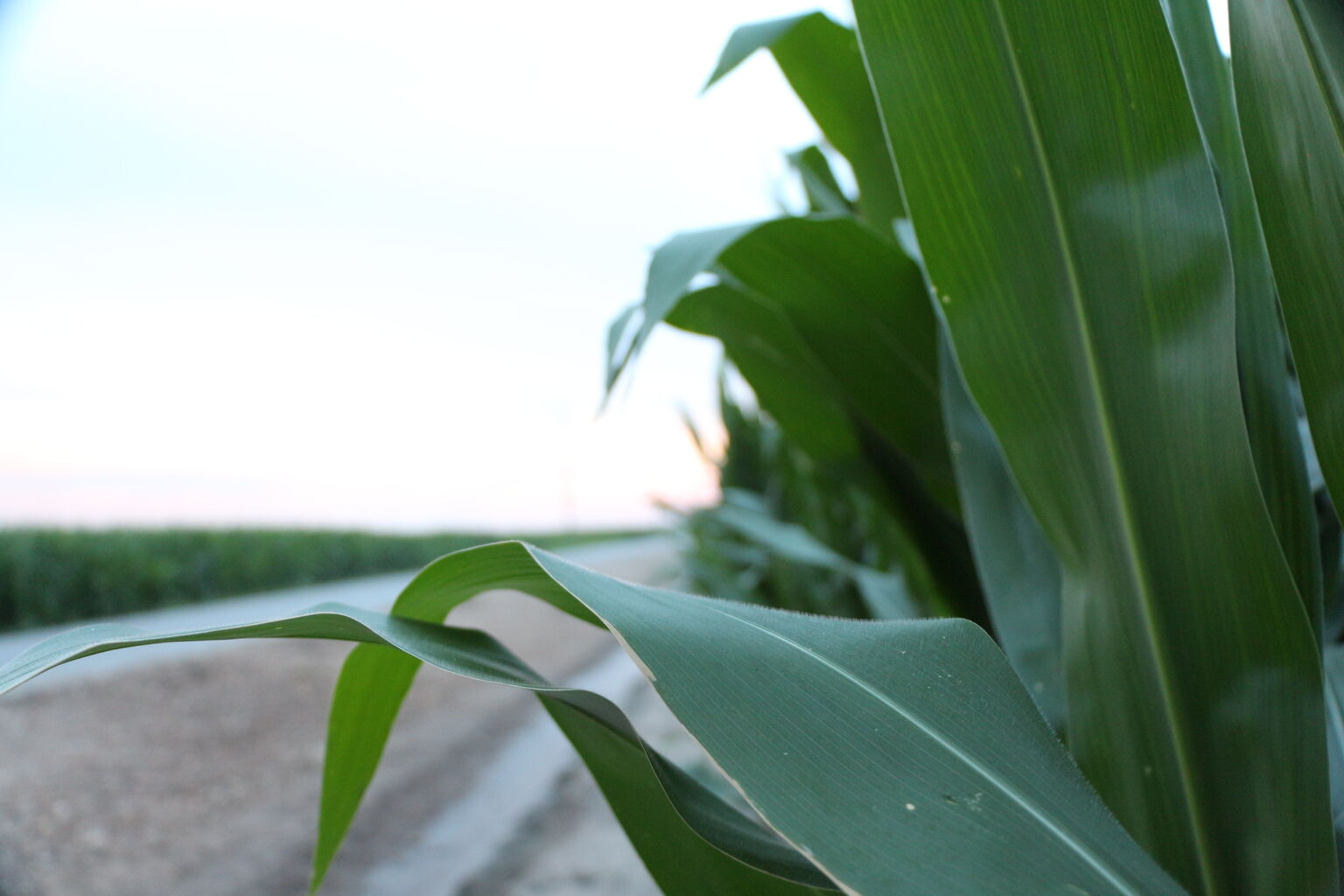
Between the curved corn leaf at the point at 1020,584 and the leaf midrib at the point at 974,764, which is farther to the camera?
the curved corn leaf at the point at 1020,584

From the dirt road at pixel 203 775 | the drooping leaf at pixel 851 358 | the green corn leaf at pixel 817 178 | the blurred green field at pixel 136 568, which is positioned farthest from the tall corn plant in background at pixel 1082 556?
the blurred green field at pixel 136 568

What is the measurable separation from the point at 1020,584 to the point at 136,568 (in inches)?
197

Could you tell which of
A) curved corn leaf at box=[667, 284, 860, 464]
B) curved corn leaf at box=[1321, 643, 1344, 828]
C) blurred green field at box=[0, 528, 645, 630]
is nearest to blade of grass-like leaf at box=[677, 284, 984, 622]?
curved corn leaf at box=[667, 284, 860, 464]

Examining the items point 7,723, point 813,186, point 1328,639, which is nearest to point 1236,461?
point 1328,639

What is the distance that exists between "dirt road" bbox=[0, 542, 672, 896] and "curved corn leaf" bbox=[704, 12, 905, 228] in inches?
37.7

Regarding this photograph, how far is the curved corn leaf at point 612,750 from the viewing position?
239mm

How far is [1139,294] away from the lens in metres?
0.28

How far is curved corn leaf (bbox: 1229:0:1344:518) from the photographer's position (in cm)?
25

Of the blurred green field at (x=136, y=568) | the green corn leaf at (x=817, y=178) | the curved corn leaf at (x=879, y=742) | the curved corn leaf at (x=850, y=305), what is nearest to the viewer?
the curved corn leaf at (x=879, y=742)

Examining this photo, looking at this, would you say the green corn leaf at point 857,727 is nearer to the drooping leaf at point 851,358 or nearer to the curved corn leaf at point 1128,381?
the curved corn leaf at point 1128,381

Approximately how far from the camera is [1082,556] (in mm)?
305

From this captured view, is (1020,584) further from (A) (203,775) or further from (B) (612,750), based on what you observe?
(A) (203,775)

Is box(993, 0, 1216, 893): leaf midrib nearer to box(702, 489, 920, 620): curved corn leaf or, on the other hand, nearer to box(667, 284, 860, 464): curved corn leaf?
box(667, 284, 860, 464): curved corn leaf

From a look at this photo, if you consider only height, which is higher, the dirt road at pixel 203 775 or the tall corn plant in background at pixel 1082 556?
the tall corn plant in background at pixel 1082 556
